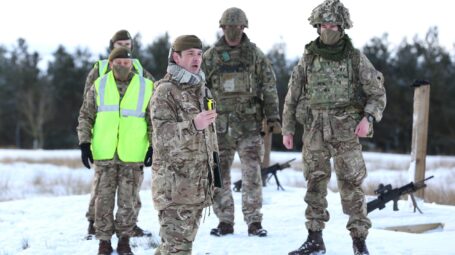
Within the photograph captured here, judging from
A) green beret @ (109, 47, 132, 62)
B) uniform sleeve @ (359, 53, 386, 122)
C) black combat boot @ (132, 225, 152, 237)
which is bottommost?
black combat boot @ (132, 225, 152, 237)

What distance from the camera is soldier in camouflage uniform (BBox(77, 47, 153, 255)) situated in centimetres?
564

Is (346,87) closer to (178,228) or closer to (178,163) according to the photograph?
(178,163)

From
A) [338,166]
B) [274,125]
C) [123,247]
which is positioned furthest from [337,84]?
[123,247]

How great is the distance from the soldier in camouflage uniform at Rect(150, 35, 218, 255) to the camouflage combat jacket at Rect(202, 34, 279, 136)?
2.23 m

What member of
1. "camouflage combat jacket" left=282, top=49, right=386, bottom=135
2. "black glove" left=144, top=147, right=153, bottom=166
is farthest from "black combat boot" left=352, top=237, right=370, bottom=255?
"black glove" left=144, top=147, right=153, bottom=166

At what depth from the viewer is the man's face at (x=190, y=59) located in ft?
13.5

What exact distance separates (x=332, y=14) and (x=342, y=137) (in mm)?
1154

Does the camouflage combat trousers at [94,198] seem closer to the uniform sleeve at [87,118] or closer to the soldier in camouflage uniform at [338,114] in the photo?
the uniform sleeve at [87,118]

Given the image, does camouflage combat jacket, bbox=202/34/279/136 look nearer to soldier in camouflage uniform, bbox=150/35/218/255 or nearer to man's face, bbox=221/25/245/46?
man's face, bbox=221/25/245/46

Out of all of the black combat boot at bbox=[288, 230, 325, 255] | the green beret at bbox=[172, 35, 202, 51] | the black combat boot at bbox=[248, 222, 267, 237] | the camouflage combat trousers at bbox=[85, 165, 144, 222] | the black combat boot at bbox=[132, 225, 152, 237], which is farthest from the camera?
the black combat boot at bbox=[132, 225, 152, 237]

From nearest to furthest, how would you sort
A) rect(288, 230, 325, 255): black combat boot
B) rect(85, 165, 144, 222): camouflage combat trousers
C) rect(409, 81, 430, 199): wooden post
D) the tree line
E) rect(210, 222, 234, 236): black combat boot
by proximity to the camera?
Result: rect(288, 230, 325, 255): black combat boot, rect(85, 165, 144, 222): camouflage combat trousers, rect(210, 222, 234, 236): black combat boot, rect(409, 81, 430, 199): wooden post, the tree line

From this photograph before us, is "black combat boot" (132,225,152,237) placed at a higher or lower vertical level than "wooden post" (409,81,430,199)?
lower

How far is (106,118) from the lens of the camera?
571 cm

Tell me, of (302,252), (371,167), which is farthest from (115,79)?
(371,167)
